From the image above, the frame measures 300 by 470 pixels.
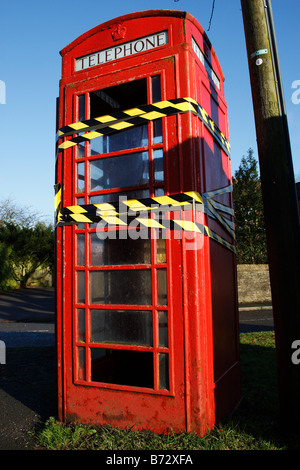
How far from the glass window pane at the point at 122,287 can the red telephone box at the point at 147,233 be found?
13mm

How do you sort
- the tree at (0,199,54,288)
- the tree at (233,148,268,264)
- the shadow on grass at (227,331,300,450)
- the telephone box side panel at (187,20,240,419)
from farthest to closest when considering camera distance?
the tree at (0,199,54,288) → the tree at (233,148,268,264) → the telephone box side panel at (187,20,240,419) → the shadow on grass at (227,331,300,450)

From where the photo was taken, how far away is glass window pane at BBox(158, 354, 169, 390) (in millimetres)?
2939

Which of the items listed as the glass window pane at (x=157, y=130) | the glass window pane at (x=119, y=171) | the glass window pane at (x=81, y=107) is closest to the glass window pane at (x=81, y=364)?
the glass window pane at (x=119, y=171)

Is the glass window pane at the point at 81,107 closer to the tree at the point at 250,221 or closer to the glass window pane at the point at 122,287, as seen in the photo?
the glass window pane at the point at 122,287

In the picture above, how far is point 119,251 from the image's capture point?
345 cm

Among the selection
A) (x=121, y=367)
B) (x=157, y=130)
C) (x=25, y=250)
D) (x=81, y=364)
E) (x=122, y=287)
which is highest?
(x=25, y=250)

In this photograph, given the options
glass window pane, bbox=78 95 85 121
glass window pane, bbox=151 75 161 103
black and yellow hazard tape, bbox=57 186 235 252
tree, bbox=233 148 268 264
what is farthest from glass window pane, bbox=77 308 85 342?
tree, bbox=233 148 268 264

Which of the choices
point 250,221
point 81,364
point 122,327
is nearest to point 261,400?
point 122,327

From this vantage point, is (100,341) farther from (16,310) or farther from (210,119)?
(16,310)

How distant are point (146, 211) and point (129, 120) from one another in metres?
0.92

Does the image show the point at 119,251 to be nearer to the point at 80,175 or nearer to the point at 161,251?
the point at 161,251

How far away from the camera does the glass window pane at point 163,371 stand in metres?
2.94

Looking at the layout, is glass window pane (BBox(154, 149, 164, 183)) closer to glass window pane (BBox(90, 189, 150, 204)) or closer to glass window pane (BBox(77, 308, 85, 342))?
glass window pane (BBox(90, 189, 150, 204))

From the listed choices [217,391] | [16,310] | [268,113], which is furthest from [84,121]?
[16,310]
